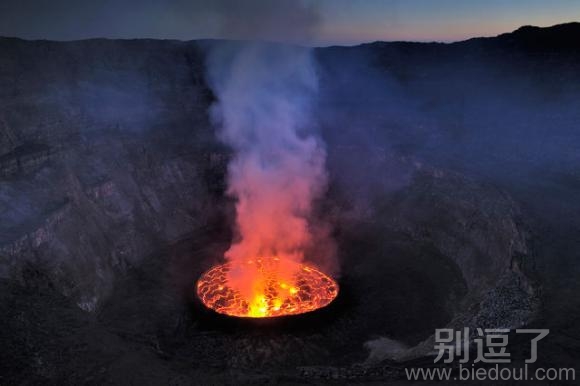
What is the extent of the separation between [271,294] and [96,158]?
1804 centimetres

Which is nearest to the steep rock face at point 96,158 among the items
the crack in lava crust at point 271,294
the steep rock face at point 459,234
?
the crack in lava crust at point 271,294

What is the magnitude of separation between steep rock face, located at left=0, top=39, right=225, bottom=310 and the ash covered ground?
0.51 ft

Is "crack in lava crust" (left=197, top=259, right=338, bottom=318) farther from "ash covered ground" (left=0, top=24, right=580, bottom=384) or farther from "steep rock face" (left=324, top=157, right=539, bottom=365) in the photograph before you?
"steep rock face" (left=324, top=157, right=539, bottom=365)

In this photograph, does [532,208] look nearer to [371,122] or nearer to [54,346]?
[371,122]

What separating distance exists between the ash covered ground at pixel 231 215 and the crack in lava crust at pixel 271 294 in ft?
3.30

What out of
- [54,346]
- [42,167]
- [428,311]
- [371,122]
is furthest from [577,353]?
[371,122]

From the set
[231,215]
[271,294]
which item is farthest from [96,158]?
[271,294]

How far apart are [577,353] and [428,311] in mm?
10122

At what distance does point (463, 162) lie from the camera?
38.5 meters

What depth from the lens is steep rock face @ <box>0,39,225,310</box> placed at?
27.7 metres

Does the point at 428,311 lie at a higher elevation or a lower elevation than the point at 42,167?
lower

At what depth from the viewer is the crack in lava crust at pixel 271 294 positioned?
87.5ft

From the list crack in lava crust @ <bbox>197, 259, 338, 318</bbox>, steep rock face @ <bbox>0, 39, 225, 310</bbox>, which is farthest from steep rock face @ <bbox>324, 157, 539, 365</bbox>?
steep rock face @ <bbox>0, 39, 225, 310</bbox>

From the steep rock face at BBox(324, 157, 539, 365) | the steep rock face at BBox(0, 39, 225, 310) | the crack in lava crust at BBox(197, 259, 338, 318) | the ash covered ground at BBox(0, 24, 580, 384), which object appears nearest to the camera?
the ash covered ground at BBox(0, 24, 580, 384)
